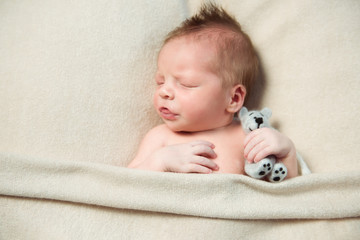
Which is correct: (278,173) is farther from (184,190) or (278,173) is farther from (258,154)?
(184,190)

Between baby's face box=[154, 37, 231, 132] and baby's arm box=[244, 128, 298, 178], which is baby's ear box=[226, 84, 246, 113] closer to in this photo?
baby's face box=[154, 37, 231, 132]

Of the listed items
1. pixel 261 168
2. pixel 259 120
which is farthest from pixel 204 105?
pixel 261 168

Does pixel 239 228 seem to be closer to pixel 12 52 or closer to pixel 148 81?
pixel 148 81

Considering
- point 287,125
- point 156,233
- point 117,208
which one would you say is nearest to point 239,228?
point 156,233

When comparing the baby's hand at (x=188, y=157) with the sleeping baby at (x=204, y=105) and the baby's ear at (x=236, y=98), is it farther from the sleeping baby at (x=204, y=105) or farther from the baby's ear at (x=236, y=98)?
the baby's ear at (x=236, y=98)

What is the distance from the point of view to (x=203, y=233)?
2.99 ft

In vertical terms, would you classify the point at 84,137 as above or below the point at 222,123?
below

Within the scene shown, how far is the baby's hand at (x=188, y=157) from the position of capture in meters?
1.07

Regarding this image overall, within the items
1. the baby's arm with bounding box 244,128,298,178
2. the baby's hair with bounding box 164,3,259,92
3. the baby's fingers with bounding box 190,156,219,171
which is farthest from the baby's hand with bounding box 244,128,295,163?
the baby's hair with bounding box 164,3,259,92

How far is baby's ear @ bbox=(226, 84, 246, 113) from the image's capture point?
1.21 metres

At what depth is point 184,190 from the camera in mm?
935

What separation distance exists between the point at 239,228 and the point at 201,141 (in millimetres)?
305

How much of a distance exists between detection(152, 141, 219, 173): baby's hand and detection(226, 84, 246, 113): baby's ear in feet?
0.56

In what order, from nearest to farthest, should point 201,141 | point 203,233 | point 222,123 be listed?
point 203,233, point 201,141, point 222,123
